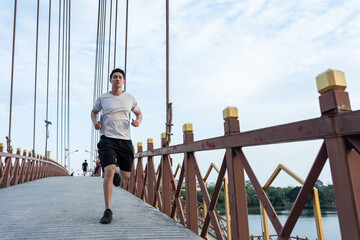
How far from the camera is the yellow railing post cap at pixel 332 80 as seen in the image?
1.17m

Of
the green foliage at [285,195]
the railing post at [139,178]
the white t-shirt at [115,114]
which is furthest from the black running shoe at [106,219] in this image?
the railing post at [139,178]

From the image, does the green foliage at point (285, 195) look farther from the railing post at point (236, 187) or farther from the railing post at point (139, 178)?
the railing post at point (139, 178)

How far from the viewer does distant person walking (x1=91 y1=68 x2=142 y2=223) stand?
2815 millimetres

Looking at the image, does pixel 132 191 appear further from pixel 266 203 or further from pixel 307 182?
pixel 307 182

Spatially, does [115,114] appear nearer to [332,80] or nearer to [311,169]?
[311,169]

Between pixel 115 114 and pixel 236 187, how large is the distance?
5.16 ft

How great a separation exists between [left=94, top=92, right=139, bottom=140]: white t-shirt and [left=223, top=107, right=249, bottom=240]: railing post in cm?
135

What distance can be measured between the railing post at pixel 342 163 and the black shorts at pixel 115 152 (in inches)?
84.7

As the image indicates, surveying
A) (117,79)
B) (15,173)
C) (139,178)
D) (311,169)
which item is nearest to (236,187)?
(311,169)

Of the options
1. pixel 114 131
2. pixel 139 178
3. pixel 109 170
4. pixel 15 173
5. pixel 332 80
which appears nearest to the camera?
pixel 332 80

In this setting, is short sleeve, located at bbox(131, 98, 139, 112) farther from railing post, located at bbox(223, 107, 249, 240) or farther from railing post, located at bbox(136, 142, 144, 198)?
railing post, located at bbox(136, 142, 144, 198)

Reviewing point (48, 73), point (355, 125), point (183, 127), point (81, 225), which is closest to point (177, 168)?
point (183, 127)

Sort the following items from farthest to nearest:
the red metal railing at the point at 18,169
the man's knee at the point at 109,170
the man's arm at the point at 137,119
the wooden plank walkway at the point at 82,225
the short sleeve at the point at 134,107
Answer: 1. the red metal railing at the point at 18,169
2. the short sleeve at the point at 134,107
3. the man's arm at the point at 137,119
4. the man's knee at the point at 109,170
5. the wooden plank walkway at the point at 82,225

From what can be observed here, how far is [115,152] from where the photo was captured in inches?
116
